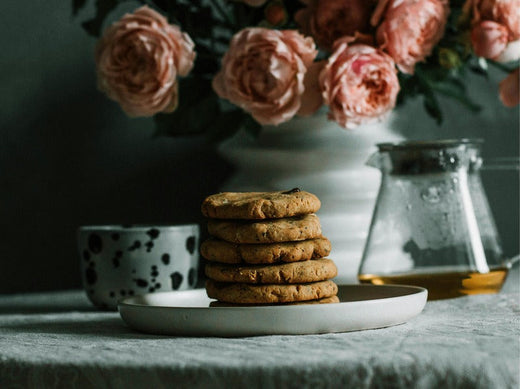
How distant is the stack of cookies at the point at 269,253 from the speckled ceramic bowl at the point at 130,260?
20 centimetres

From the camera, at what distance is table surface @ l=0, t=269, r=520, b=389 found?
484 millimetres

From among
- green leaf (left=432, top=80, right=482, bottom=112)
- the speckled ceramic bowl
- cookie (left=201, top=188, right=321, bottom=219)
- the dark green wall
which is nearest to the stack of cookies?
cookie (left=201, top=188, right=321, bottom=219)

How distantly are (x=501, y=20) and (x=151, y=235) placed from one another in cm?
46

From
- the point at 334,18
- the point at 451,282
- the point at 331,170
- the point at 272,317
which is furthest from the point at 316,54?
the point at 272,317

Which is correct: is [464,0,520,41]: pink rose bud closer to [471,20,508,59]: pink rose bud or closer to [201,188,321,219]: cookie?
[471,20,508,59]: pink rose bud

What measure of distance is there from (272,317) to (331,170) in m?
0.45

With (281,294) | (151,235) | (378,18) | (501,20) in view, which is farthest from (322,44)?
(281,294)

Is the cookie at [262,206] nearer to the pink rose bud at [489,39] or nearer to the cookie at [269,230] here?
the cookie at [269,230]

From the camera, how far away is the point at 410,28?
2.89ft

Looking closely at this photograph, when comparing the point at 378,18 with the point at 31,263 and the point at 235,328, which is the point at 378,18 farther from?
the point at 31,263

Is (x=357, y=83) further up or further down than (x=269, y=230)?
further up

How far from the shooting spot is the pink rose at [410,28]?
2.88 feet

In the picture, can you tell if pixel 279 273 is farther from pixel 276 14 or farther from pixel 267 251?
pixel 276 14

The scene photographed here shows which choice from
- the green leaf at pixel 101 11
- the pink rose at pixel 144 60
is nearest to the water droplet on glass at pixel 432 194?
the pink rose at pixel 144 60
